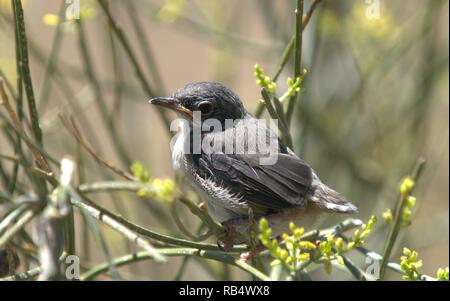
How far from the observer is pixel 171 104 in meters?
4.28

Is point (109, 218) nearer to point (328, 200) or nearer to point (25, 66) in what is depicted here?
point (25, 66)

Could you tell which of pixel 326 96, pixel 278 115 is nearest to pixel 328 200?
pixel 278 115

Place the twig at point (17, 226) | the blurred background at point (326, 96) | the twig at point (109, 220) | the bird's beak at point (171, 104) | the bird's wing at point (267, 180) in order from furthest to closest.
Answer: the blurred background at point (326, 96) < the bird's beak at point (171, 104) < the bird's wing at point (267, 180) < the twig at point (109, 220) < the twig at point (17, 226)

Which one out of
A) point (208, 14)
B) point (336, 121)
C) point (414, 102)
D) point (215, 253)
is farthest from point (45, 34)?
point (215, 253)

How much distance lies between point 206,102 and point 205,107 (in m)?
0.05

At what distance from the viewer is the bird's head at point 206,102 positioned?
439 centimetres

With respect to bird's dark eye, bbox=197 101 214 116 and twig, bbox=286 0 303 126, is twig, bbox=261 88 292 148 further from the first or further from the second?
bird's dark eye, bbox=197 101 214 116

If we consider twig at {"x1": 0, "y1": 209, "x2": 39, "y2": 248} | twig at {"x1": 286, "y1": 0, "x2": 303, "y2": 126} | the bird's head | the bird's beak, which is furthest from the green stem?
the bird's head

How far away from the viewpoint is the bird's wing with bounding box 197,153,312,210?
12.9ft

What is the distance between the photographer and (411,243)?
5.56 metres

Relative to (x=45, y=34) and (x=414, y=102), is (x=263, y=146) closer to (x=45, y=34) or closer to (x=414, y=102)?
(x=414, y=102)

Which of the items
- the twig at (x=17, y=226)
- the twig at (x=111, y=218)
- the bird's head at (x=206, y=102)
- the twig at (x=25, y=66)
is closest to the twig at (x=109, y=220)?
the twig at (x=111, y=218)

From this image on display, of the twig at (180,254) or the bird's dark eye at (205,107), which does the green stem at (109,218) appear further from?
the bird's dark eye at (205,107)
